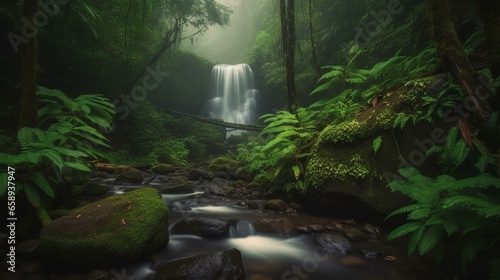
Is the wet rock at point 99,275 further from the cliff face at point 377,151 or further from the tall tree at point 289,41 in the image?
the tall tree at point 289,41

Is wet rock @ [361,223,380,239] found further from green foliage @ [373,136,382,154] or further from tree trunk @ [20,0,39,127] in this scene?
tree trunk @ [20,0,39,127]

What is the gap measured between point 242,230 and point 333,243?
1.49m

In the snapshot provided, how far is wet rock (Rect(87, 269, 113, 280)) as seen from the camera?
262 cm

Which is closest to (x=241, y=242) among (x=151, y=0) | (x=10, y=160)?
(x=10, y=160)

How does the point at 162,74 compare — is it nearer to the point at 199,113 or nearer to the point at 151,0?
the point at 199,113

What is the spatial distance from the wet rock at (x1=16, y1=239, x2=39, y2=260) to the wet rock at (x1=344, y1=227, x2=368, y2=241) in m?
4.10

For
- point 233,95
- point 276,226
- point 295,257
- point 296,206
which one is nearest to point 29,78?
point 276,226

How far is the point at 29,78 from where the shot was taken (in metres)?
3.69

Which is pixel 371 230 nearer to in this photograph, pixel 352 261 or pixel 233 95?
pixel 352 261

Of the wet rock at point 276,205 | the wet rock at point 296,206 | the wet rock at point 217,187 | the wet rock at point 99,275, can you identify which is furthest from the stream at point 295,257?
the wet rock at point 217,187

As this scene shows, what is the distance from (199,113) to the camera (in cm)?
2198

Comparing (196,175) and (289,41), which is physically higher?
(289,41)

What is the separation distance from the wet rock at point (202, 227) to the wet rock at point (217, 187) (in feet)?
7.91

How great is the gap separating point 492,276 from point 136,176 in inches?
298
